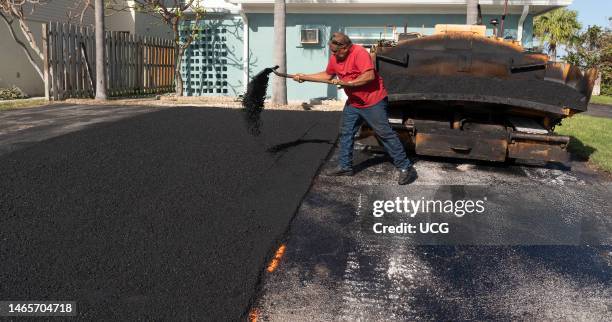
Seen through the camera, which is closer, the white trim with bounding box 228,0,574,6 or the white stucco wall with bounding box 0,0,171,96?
the white trim with bounding box 228,0,574,6

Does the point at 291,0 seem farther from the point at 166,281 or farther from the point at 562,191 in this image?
the point at 166,281

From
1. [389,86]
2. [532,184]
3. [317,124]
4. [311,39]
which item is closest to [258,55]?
[311,39]

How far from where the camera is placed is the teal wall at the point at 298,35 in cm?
1488

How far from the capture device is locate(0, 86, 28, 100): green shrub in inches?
595

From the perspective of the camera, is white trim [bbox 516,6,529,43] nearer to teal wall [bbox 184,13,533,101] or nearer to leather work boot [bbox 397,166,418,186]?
teal wall [bbox 184,13,533,101]

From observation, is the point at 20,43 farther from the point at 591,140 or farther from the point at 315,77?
the point at 591,140

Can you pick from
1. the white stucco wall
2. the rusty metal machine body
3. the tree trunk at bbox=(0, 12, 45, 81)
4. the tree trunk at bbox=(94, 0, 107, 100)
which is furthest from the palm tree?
the rusty metal machine body

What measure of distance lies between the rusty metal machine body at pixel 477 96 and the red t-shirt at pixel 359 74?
416 mm

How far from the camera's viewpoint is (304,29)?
49.8 ft

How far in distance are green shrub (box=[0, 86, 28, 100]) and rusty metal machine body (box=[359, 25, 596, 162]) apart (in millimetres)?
12329

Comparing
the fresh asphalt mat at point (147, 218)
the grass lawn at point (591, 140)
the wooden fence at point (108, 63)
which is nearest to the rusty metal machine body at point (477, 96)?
the fresh asphalt mat at point (147, 218)

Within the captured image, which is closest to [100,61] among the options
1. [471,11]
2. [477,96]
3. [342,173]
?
[471,11]

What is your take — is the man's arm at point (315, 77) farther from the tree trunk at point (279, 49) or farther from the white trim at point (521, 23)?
the white trim at point (521, 23)

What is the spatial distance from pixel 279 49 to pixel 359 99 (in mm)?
8201
